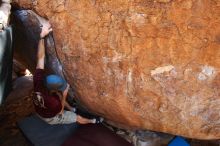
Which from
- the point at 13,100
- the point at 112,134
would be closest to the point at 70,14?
the point at 112,134

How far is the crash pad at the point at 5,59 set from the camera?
2971 millimetres

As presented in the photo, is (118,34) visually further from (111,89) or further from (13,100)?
(13,100)

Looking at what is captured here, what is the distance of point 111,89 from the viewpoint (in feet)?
9.50

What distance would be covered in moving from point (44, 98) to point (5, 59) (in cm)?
52

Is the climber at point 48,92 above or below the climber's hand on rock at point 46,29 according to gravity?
below

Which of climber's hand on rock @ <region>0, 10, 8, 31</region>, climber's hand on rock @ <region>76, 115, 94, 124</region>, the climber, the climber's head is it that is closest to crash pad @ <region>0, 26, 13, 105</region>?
climber's hand on rock @ <region>0, 10, 8, 31</region>

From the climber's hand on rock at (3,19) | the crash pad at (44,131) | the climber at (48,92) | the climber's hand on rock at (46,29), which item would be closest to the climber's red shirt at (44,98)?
the climber at (48,92)

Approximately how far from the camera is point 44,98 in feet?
10.2

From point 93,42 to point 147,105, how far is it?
71cm

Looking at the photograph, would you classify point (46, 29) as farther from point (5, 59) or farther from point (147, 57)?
point (147, 57)

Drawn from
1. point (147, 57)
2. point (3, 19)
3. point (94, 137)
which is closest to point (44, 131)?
point (94, 137)

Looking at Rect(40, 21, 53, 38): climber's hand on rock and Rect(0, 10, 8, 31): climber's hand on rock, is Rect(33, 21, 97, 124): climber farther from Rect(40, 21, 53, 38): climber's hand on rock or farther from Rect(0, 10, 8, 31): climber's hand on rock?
Rect(0, 10, 8, 31): climber's hand on rock

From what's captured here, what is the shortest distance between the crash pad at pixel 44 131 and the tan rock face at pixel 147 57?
512mm

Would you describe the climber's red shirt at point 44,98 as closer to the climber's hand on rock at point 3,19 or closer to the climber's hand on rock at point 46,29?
the climber's hand on rock at point 46,29
